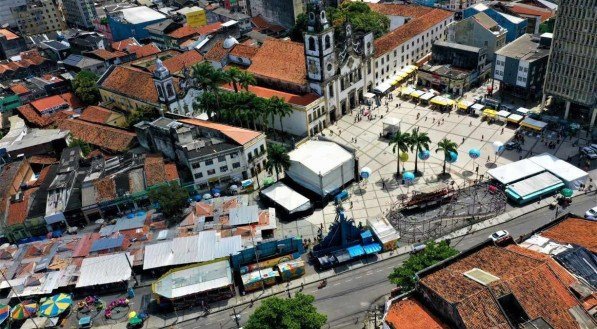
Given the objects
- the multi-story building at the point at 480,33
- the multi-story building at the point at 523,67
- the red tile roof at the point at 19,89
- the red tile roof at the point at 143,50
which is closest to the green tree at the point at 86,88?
the red tile roof at the point at 19,89

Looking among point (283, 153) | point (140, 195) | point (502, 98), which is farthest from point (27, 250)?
point (502, 98)

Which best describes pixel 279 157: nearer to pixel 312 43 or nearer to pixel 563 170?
pixel 312 43

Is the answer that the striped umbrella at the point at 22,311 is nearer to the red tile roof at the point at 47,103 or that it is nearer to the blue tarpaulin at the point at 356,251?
the blue tarpaulin at the point at 356,251

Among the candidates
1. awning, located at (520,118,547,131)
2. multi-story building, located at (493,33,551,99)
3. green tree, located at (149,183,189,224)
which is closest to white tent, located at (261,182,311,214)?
green tree, located at (149,183,189,224)

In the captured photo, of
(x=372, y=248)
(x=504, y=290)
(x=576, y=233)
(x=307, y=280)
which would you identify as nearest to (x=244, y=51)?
(x=372, y=248)

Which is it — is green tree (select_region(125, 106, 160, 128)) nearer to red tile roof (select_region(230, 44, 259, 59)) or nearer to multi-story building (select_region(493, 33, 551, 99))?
red tile roof (select_region(230, 44, 259, 59))
